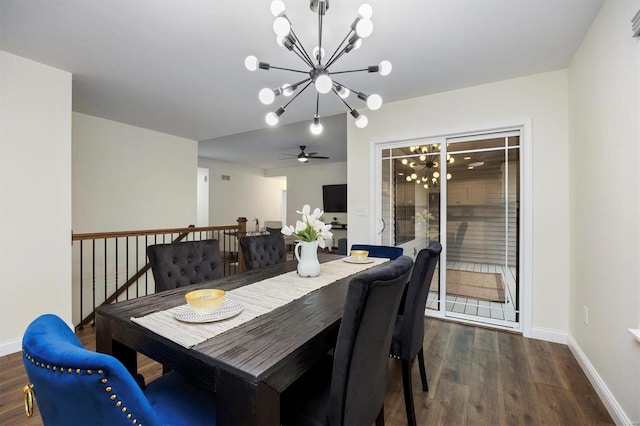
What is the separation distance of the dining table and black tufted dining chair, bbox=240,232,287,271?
2.45ft

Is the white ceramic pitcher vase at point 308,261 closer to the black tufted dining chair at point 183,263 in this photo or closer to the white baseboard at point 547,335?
the black tufted dining chair at point 183,263

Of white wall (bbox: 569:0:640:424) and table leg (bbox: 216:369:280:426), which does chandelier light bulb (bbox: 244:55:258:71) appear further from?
white wall (bbox: 569:0:640:424)

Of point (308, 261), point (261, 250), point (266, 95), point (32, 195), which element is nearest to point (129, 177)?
point (32, 195)

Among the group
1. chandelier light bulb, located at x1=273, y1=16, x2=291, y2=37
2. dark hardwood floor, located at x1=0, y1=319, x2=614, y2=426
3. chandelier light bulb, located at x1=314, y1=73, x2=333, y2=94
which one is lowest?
dark hardwood floor, located at x1=0, y1=319, x2=614, y2=426

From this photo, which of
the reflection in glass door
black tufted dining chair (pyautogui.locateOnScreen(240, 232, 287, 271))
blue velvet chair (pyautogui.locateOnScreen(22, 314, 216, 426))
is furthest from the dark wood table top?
the reflection in glass door

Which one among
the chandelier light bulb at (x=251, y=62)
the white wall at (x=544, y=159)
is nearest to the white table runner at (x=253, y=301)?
the chandelier light bulb at (x=251, y=62)

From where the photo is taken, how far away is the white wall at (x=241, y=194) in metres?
7.79

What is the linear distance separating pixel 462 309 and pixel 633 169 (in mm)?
2169

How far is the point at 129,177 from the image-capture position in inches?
175

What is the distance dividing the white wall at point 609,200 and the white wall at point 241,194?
A: 731 centimetres

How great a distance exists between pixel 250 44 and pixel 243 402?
2390 millimetres

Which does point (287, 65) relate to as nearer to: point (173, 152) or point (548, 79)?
point (548, 79)

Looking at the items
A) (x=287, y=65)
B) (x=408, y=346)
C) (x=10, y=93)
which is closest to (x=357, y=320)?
(x=408, y=346)

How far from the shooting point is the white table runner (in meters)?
1.08
